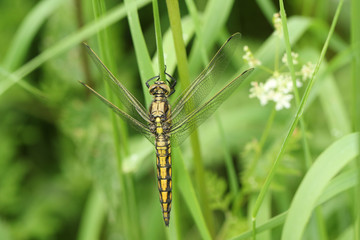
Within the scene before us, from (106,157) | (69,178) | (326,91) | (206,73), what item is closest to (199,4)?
(326,91)

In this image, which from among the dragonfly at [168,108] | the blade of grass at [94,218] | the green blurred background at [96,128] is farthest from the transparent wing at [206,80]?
the blade of grass at [94,218]

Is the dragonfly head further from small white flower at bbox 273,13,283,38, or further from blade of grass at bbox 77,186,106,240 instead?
blade of grass at bbox 77,186,106,240

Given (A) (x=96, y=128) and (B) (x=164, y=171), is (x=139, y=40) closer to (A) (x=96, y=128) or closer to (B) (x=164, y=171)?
(B) (x=164, y=171)

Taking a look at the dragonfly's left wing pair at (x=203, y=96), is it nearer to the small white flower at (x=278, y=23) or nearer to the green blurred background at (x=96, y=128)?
the small white flower at (x=278, y=23)

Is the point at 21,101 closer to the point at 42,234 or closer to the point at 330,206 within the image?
the point at 42,234

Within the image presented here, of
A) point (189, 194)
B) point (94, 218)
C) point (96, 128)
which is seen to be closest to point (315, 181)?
point (189, 194)
